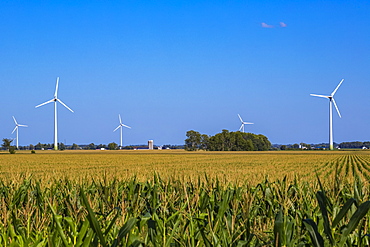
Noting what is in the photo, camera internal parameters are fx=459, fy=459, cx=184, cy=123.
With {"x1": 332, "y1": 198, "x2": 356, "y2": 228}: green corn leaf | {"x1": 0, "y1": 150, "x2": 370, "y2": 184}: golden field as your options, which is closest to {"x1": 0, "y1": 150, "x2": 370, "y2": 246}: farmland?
{"x1": 332, "y1": 198, "x2": 356, "y2": 228}: green corn leaf

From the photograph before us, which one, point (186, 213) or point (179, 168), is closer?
point (186, 213)

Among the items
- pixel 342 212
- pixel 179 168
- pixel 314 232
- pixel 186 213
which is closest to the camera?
pixel 342 212

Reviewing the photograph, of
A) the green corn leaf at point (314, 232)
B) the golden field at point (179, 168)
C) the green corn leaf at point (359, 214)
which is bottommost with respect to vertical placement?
the golden field at point (179, 168)

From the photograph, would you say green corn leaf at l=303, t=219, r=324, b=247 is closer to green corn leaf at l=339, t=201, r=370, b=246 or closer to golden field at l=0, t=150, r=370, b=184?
green corn leaf at l=339, t=201, r=370, b=246

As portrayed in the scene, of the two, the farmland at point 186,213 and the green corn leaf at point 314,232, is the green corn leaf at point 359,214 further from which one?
the green corn leaf at point 314,232

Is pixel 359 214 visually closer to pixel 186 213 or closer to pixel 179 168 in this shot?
pixel 186 213

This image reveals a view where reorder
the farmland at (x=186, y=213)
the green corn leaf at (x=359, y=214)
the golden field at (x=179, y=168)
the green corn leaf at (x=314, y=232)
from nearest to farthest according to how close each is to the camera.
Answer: the green corn leaf at (x=359, y=214) → the green corn leaf at (x=314, y=232) → the farmland at (x=186, y=213) → the golden field at (x=179, y=168)

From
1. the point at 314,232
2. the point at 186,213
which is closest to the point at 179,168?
the point at 186,213

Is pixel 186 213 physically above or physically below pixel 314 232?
below

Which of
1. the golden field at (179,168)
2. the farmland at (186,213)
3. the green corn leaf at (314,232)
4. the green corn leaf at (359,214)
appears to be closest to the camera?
the green corn leaf at (359,214)

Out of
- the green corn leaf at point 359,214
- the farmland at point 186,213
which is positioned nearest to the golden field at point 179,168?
the farmland at point 186,213

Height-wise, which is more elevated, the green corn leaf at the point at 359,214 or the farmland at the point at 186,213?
the green corn leaf at the point at 359,214

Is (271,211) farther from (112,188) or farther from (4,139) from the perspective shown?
(4,139)

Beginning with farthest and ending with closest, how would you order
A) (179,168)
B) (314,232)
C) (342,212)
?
1. (179,168)
2. (314,232)
3. (342,212)
